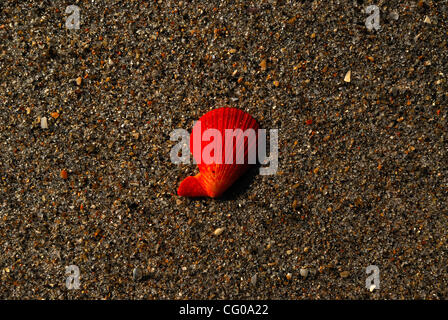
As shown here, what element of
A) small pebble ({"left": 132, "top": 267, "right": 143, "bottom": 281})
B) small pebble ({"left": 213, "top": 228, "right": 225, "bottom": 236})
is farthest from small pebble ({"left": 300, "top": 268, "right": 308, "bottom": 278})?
small pebble ({"left": 132, "top": 267, "right": 143, "bottom": 281})

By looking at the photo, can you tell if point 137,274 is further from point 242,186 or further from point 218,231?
point 242,186

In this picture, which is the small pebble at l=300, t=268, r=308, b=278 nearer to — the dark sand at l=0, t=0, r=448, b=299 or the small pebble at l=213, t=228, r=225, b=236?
the dark sand at l=0, t=0, r=448, b=299

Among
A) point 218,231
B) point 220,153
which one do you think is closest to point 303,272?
point 218,231

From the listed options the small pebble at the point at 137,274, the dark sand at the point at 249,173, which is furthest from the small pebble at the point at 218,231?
the small pebble at the point at 137,274

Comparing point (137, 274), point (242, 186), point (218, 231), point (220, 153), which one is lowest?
point (137, 274)
